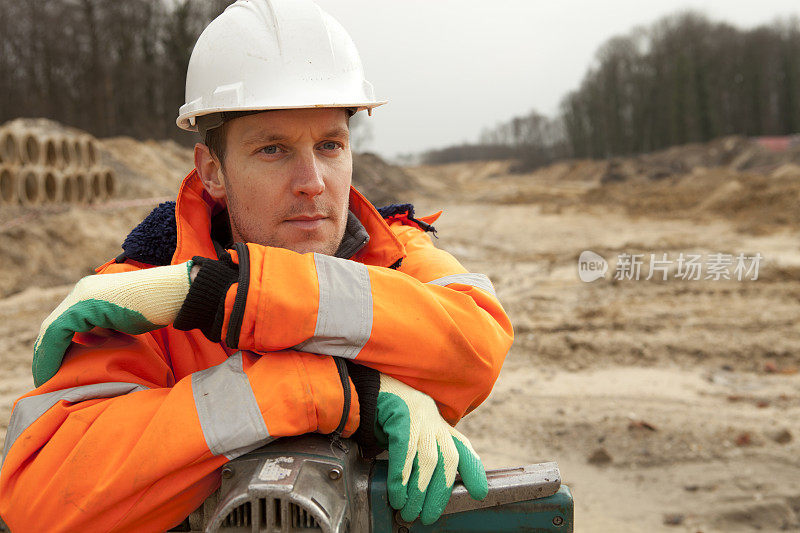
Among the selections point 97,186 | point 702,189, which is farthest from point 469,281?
point 702,189

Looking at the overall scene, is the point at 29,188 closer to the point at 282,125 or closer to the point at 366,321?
the point at 282,125

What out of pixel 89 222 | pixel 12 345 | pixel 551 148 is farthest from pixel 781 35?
pixel 12 345

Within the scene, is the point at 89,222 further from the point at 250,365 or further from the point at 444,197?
the point at 444,197

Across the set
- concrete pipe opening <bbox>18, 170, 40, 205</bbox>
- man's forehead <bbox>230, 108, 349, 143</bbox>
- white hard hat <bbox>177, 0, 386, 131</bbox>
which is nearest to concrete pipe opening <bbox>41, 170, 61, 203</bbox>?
concrete pipe opening <bbox>18, 170, 40, 205</bbox>

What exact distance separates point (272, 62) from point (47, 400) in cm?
103

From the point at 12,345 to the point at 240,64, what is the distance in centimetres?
583

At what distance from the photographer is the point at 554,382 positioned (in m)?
5.37

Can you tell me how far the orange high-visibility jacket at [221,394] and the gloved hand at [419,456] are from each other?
0.20ft

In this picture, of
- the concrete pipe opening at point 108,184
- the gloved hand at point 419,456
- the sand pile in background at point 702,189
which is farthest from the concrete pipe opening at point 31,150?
the sand pile in background at point 702,189

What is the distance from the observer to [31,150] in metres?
11.5

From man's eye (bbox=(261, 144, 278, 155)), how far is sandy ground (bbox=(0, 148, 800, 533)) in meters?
2.68

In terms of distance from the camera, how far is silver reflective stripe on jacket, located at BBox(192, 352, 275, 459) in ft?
4.03

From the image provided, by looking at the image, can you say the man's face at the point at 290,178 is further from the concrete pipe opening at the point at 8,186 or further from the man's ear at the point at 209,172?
the concrete pipe opening at the point at 8,186

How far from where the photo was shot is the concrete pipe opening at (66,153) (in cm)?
1220
